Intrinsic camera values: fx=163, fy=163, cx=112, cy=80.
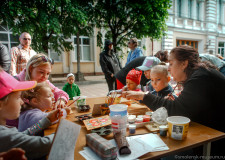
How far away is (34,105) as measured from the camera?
150 cm

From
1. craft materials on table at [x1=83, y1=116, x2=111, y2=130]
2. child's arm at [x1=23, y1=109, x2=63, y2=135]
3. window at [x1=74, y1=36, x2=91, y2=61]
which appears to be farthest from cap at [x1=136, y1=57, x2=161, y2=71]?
window at [x1=74, y1=36, x2=91, y2=61]

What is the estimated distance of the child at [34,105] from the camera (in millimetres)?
1357

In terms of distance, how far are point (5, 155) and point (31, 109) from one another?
2.98 ft

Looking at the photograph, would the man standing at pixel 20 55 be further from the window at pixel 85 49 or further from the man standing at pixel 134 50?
the window at pixel 85 49

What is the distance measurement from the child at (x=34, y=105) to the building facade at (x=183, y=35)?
10454 mm

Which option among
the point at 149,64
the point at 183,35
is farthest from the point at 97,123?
the point at 183,35

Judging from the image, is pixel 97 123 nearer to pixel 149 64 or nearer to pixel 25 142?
pixel 25 142

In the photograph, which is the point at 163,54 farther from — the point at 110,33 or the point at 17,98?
the point at 110,33

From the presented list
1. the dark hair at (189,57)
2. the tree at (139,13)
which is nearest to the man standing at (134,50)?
the dark hair at (189,57)

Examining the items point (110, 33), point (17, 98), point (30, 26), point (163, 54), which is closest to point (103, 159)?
point (17, 98)

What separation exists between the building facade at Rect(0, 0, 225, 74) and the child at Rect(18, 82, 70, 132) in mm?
10454

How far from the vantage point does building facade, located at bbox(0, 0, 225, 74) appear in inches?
488

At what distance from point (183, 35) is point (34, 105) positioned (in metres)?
16.1

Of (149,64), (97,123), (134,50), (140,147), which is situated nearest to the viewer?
(140,147)
